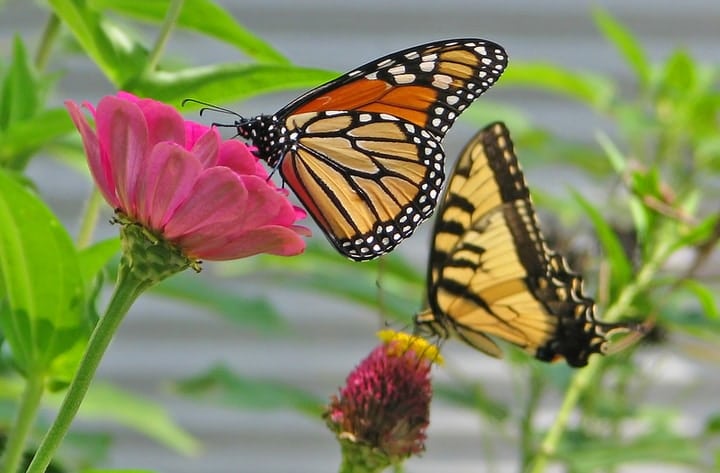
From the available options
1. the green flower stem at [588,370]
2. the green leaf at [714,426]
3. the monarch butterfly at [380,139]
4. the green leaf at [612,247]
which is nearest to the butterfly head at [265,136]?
the monarch butterfly at [380,139]

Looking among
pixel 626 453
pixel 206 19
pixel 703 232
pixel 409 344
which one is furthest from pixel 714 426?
pixel 206 19

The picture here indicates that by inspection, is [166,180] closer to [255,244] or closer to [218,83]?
[255,244]

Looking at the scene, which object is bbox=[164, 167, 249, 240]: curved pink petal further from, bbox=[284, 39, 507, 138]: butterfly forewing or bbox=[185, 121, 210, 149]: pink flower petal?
bbox=[284, 39, 507, 138]: butterfly forewing

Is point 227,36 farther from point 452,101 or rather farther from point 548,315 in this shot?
point 548,315

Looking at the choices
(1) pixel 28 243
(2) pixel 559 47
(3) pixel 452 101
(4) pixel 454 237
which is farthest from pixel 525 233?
(2) pixel 559 47

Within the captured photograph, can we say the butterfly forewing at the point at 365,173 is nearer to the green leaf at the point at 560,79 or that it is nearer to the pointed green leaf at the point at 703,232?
the pointed green leaf at the point at 703,232

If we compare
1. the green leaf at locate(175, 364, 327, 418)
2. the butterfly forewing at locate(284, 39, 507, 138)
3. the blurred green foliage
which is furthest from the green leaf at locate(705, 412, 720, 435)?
the butterfly forewing at locate(284, 39, 507, 138)
